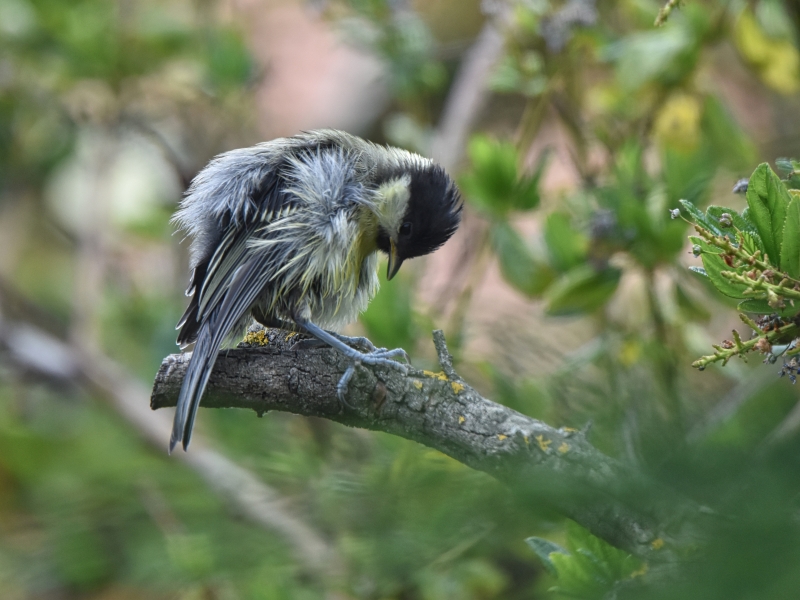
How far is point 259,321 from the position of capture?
1871 millimetres

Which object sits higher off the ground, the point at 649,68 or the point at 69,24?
the point at 69,24

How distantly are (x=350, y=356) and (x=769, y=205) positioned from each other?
2.28 feet

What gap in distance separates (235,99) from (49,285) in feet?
8.91

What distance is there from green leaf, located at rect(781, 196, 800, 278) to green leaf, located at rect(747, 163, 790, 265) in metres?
0.01

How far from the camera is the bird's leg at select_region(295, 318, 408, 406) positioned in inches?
49.6

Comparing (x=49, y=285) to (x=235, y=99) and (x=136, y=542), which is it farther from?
(x=136, y=542)

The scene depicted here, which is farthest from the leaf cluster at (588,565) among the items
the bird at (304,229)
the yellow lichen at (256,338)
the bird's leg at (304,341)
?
the yellow lichen at (256,338)

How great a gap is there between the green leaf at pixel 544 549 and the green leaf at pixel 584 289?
1090 mm

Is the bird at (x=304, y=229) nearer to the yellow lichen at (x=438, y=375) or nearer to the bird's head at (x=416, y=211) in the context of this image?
the bird's head at (x=416, y=211)

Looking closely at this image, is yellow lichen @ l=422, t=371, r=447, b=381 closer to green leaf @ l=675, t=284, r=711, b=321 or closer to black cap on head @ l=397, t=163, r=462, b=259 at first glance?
black cap on head @ l=397, t=163, r=462, b=259

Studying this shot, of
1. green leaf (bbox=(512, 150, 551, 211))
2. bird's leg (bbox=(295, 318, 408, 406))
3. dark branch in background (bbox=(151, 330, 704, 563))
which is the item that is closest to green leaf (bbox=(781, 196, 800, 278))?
dark branch in background (bbox=(151, 330, 704, 563))

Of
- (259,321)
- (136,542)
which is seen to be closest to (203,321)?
(259,321)

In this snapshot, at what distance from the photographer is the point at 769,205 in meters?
0.86

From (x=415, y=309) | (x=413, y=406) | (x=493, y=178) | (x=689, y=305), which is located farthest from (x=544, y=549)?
(x=415, y=309)
